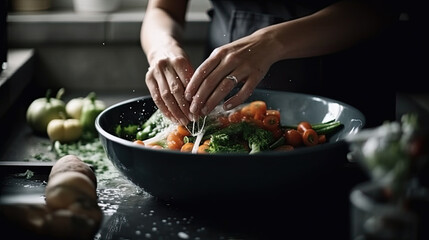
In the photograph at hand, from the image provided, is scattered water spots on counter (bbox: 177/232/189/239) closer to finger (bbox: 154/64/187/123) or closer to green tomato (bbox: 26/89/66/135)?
finger (bbox: 154/64/187/123)

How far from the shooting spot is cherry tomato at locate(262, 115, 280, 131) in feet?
4.09

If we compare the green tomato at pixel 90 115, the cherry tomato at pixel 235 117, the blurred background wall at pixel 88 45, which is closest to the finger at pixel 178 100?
the cherry tomato at pixel 235 117

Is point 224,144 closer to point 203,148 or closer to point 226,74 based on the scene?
point 203,148

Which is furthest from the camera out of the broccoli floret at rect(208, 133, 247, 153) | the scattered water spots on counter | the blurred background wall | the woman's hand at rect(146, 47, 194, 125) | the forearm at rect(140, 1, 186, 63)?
the blurred background wall

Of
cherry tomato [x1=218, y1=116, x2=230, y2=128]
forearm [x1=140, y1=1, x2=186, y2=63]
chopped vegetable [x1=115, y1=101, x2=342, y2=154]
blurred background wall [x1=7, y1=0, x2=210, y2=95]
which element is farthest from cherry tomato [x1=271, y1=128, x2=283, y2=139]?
blurred background wall [x1=7, y1=0, x2=210, y2=95]

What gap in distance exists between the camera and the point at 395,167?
2.10ft

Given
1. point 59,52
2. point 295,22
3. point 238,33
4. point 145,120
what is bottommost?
point 59,52

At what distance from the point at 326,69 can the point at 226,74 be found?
1.49 feet

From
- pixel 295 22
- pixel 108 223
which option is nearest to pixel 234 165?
pixel 108 223

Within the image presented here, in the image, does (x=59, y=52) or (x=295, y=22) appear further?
(x=59, y=52)

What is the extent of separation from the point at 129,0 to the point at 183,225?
1.91 metres

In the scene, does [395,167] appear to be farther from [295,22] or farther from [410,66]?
[410,66]

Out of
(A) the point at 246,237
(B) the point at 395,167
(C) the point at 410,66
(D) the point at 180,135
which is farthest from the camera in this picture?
(C) the point at 410,66

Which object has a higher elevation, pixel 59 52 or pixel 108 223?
pixel 108 223
